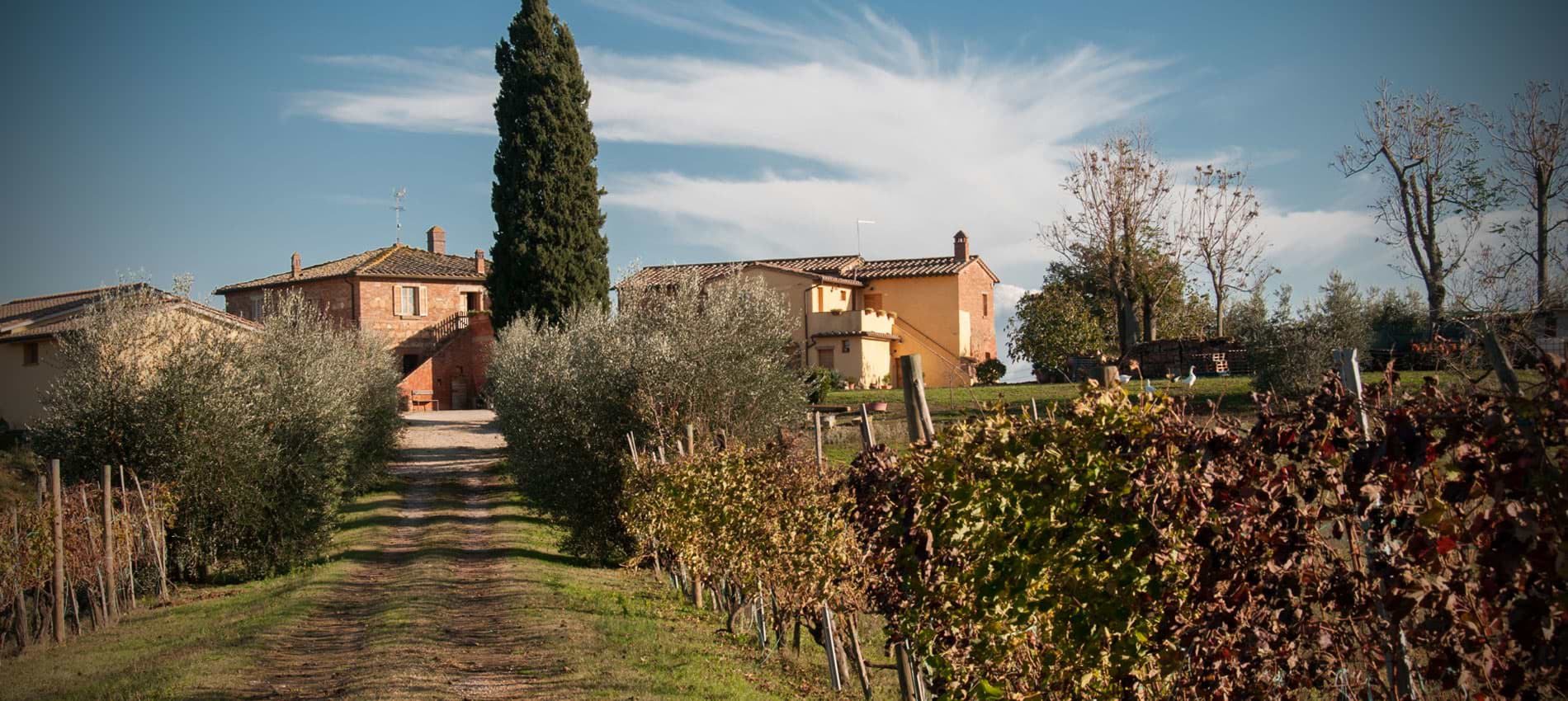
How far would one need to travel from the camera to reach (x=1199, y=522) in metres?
3.34

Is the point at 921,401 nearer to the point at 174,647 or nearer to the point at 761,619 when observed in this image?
the point at 761,619

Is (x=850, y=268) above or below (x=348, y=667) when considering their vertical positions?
above

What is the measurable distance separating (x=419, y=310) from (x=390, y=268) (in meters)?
2.40

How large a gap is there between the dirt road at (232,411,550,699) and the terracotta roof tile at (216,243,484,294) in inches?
1128

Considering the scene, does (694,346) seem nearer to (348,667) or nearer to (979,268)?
(348,667)

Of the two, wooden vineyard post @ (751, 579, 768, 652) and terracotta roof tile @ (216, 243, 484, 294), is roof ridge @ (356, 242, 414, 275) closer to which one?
terracotta roof tile @ (216, 243, 484, 294)

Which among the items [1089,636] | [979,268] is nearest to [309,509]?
[1089,636]

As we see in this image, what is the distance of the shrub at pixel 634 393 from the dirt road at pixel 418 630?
5.40 feet

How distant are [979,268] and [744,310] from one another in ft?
101

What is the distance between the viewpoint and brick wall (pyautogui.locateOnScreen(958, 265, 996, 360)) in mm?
47094

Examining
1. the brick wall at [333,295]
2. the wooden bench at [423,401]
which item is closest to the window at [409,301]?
the brick wall at [333,295]

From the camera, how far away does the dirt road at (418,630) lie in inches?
335

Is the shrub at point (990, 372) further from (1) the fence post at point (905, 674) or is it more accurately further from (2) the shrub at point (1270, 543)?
(2) the shrub at point (1270, 543)

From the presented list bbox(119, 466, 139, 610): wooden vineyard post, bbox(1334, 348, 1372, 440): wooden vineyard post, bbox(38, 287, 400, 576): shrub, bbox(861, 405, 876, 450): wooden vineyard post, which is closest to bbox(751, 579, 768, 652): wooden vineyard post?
bbox(861, 405, 876, 450): wooden vineyard post
